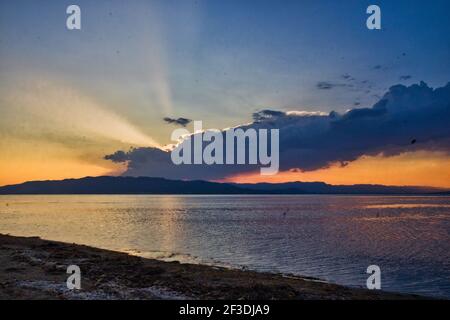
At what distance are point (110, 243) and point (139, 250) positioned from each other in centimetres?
937

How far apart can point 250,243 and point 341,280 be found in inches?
977

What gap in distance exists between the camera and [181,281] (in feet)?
79.5

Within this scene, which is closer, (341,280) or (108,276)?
(108,276)
